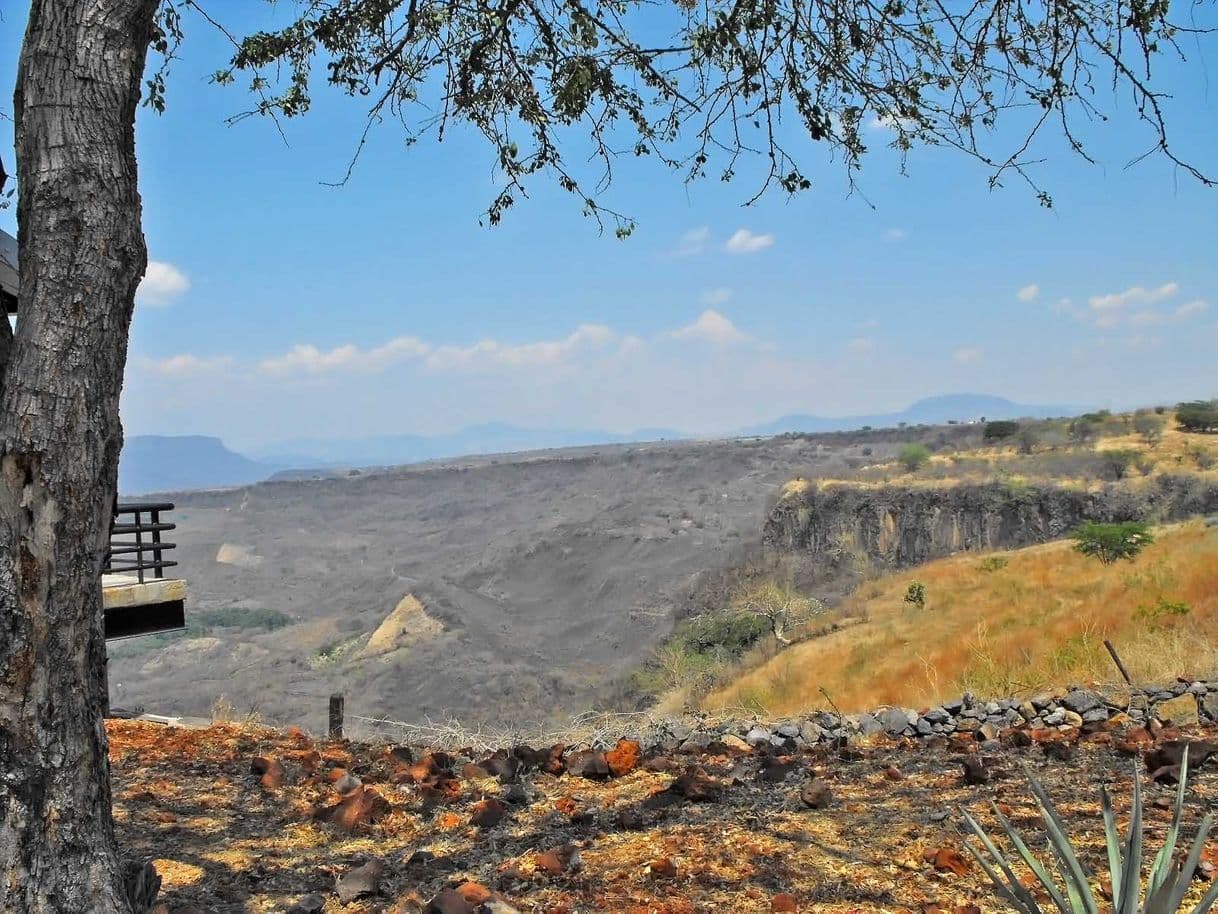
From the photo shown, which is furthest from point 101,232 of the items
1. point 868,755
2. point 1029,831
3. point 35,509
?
point 868,755

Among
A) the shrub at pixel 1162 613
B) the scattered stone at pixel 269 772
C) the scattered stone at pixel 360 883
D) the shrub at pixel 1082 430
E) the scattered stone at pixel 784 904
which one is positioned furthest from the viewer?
the shrub at pixel 1082 430

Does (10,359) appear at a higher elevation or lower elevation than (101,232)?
lower

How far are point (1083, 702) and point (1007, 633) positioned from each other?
11385 mm

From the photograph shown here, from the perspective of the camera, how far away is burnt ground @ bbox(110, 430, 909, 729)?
40.5m

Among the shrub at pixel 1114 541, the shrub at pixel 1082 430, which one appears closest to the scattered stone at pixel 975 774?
the shrub at pixel 1114 541

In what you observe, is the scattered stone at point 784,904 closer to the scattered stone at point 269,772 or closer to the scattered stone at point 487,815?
the scattered stone at point 487,815

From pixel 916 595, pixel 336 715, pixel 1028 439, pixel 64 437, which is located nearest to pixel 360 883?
pixel 64 437

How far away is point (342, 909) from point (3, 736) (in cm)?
128

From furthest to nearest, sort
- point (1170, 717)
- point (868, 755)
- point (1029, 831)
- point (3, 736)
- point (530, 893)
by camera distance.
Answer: point (1170, 717)
point (868, 755)
point (1029, 831)
point (530, 893)
point (3, 736)

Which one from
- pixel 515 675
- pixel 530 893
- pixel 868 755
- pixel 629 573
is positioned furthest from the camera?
pixel 629 573

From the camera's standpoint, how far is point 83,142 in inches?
114

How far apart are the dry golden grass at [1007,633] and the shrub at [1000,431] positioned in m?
30.3

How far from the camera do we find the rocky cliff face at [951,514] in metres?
35.0

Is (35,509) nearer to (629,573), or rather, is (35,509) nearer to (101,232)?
(101,232)
